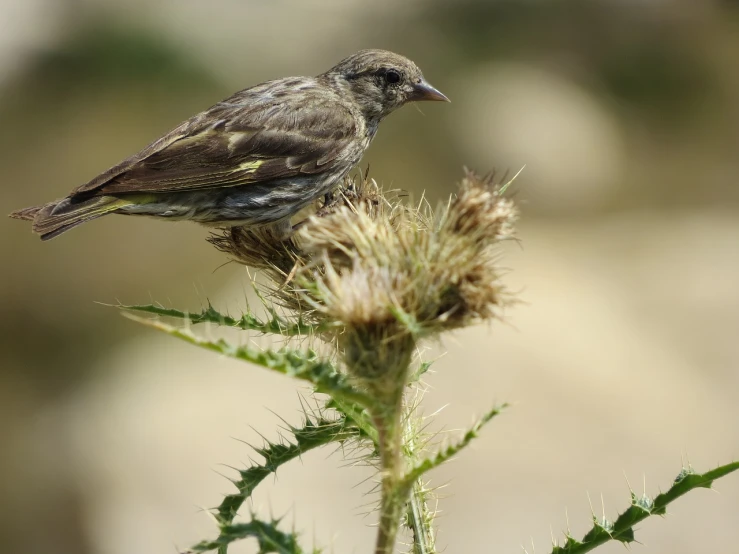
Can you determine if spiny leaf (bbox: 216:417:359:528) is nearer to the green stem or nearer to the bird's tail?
the green stem

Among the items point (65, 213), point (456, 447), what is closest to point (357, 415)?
point (456, 447)

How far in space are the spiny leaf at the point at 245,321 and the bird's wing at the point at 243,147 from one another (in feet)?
4.80

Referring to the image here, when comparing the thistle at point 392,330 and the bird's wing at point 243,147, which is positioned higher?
the bird's wing at point 243,147

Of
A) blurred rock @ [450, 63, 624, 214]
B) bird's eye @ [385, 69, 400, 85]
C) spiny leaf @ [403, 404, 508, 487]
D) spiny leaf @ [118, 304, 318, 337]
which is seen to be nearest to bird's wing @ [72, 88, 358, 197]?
bird's eye @ [385, 69, 400, 85]

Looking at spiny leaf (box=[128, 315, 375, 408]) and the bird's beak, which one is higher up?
the bird's beak

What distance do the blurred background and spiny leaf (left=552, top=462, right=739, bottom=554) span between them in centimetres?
270

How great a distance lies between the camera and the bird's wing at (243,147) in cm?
412

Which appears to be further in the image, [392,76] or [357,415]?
[392,76]

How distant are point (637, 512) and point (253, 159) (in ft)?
8.86

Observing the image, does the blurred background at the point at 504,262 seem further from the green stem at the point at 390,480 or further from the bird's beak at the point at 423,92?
the green stem at the point at 390,480

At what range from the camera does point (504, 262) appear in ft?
38.8

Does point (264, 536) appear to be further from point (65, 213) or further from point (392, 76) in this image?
point (392, 76)

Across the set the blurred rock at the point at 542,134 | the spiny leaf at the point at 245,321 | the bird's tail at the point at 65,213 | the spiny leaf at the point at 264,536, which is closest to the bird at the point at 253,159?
the bird's tail at the point at 65,213

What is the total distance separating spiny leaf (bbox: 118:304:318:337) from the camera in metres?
2.67
